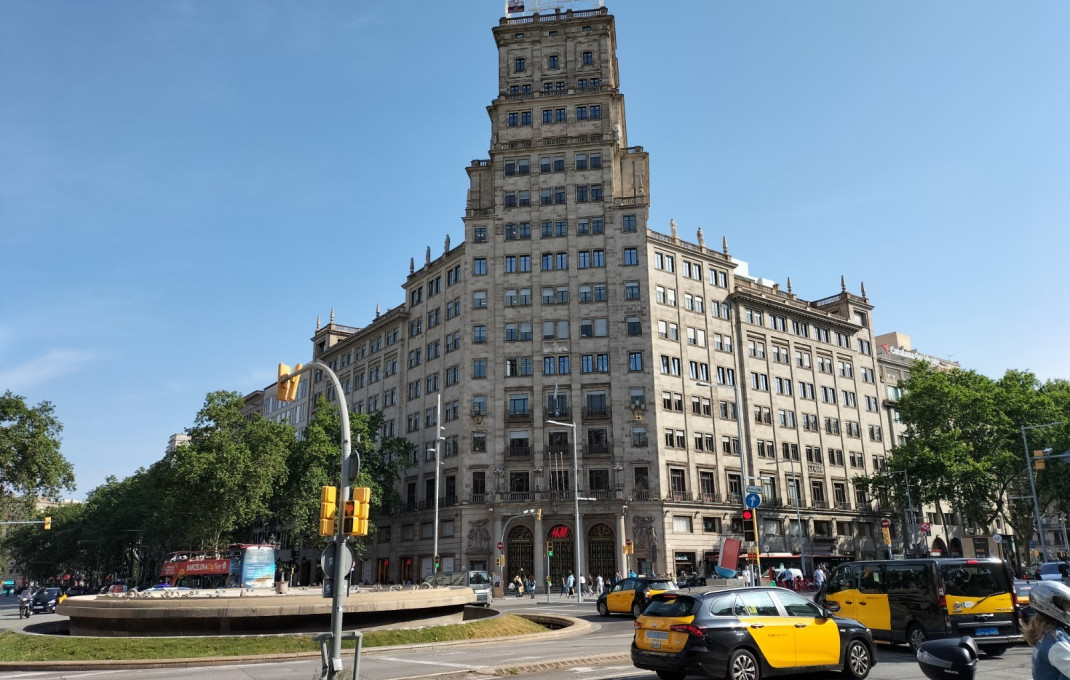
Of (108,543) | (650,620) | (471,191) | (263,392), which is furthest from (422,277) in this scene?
(650,620)

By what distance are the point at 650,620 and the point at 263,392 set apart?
101m

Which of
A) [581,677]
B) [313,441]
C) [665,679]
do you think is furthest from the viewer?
[313,441]

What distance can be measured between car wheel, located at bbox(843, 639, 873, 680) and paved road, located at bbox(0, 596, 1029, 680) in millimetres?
223

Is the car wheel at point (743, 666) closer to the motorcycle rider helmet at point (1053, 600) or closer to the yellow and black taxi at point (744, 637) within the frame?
the yellow and black taxi at point (744, 637)

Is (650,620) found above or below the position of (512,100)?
below

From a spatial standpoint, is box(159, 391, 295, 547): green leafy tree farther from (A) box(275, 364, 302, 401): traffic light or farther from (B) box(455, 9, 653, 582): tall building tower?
(A) box(275, 364, 302, 401): traffic light

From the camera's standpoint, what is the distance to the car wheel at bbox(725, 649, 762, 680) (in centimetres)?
1216

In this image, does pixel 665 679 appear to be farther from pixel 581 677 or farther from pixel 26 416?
pixel 26 416

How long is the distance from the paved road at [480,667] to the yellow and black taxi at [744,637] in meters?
0.72

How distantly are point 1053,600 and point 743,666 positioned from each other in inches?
314

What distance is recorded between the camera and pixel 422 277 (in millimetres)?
71000

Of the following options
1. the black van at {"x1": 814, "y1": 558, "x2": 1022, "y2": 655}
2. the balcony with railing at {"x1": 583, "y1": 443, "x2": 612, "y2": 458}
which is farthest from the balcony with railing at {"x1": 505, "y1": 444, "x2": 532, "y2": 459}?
the black van at {"x1": 814, "y1": 558, "x2": 1022, "y2": 655}

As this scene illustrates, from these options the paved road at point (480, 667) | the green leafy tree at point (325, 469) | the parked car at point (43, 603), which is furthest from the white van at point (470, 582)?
the parked car at point (43, 603)

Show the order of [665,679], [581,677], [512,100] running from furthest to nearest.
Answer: [512,100]
[581,677]
[665,679]
